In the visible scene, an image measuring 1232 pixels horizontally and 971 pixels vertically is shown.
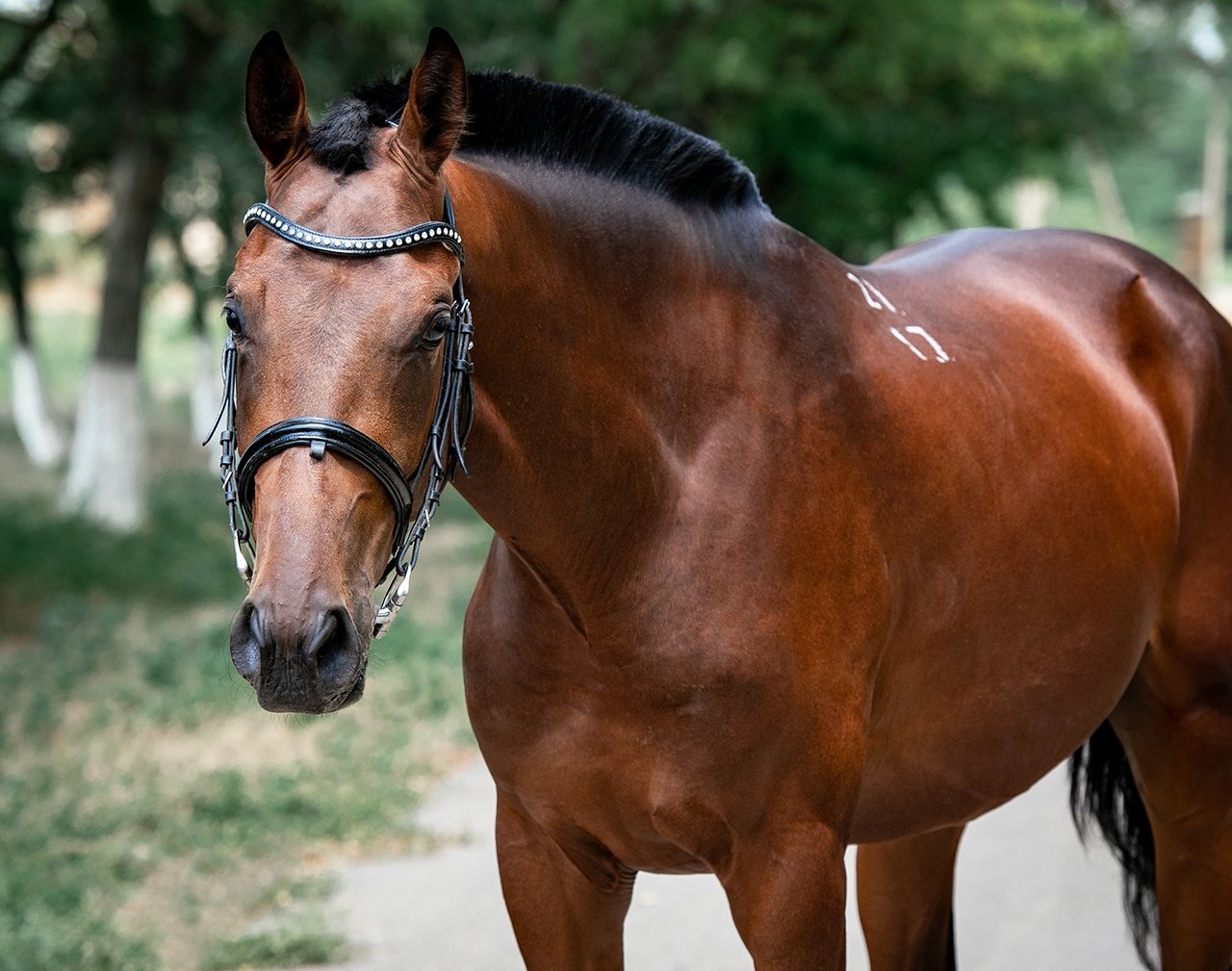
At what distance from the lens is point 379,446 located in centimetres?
181

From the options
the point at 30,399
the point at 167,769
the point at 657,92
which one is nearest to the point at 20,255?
the point at 30,399

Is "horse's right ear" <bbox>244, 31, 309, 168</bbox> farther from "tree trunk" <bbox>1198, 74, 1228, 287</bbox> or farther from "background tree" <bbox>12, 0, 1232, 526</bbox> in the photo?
"tree trunk" <bbox>1198, 74, 1228, 287</bbox>

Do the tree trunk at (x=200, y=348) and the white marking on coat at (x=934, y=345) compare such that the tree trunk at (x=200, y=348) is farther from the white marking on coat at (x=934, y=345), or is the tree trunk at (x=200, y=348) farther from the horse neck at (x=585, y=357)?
the horse neck at (x=585, y=357)

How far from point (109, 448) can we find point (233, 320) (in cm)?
1120

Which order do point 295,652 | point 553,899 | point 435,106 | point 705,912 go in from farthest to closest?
point 705,912 < point 553,899 < point 435,106 < point 295,652

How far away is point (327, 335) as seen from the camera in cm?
181

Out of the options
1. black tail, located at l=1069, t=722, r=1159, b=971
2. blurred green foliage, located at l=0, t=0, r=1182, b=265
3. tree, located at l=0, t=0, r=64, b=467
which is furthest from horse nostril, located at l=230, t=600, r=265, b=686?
tree, located at l=0, t=0, r=64, b=467

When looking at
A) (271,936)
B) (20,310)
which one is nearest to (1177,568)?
(271,936)

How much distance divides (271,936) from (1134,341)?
309 centimetres

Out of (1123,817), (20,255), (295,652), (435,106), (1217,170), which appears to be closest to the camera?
(295,652)

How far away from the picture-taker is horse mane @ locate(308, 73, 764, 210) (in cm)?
230

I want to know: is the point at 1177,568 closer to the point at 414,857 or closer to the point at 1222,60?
the point at 414,857

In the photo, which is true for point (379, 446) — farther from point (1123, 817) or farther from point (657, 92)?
A: point (657, 92)

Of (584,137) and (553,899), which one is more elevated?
(584,137)
